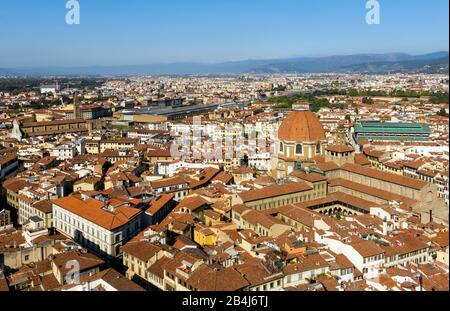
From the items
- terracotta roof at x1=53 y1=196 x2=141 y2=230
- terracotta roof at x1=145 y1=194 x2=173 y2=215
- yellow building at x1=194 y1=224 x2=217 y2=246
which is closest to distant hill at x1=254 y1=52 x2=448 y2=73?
terracotta roof at x1=145 y1=194 x2=173 y2=215

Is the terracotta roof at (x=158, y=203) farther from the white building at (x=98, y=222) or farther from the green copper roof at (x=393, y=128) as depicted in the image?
the green copper roof at (x=393, y=128)

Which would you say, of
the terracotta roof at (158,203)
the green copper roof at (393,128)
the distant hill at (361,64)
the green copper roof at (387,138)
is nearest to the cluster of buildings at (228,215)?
the terracotta roof at (158,203)

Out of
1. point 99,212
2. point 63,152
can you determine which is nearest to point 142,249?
point 99,212

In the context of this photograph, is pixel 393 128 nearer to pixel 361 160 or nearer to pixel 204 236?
pixel 361 160

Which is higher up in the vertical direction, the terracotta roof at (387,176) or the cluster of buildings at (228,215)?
the terracotta roof at (387,176)

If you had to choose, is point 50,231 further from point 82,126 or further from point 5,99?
point 5,99
